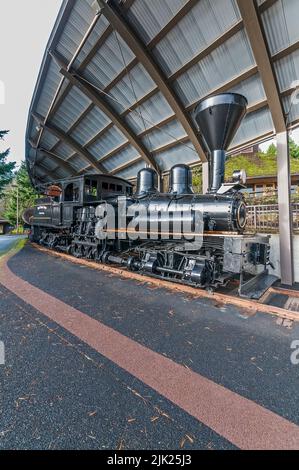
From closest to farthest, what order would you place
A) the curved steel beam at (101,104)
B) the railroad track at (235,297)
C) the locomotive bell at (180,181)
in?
1. the railroad track at (235,297)
2. the locomotive bell at (180,181)
3. the curved steel beam at (101,104)

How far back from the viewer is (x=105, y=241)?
24.1 feet

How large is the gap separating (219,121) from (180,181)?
162 centimetres

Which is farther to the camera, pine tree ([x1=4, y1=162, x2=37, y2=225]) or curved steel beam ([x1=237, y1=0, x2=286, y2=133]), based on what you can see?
pine tree ([x1=4, y1=162, x2=37, y2=225])

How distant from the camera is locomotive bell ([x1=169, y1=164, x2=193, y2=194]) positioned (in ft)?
19.4

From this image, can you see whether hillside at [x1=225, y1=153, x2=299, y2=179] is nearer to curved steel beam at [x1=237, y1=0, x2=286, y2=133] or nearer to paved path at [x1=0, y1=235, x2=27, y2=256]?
curved steel beam at [x1=237, y1=0, x2=286, y2=133]

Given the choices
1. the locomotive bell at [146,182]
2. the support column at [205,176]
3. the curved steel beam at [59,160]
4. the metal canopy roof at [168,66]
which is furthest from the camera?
the curved steel beam at [59,160]

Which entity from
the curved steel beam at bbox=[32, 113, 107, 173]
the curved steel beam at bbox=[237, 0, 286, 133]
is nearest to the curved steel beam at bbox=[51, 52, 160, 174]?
the curved steel beam at bbox=[32, 113, 107, 173]

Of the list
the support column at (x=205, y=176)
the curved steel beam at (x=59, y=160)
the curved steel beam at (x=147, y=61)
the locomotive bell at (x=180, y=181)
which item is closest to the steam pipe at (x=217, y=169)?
the locomotive bell at (x=180, y=181)

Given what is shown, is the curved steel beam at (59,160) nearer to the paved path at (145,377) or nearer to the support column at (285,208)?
the support column at (285,208)

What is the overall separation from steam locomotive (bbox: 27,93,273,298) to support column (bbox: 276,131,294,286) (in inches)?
42.8

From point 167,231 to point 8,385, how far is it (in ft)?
13.1

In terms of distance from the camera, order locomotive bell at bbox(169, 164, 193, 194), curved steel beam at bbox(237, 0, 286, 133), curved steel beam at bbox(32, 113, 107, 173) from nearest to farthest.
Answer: curved steel beam at bbox(237, 0, 286, 133) → locomotive bell at bbox(169, 164, 193, 194) → curved steel beam at bbox(32, 113, 107, 173)

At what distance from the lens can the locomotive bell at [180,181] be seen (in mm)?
5906

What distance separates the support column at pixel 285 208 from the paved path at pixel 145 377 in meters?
3.62
